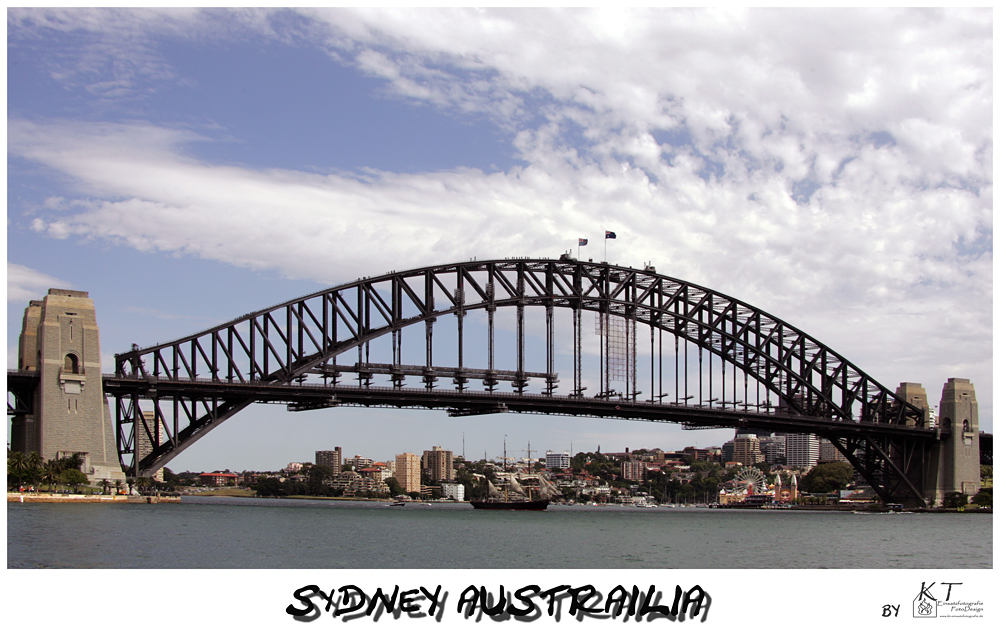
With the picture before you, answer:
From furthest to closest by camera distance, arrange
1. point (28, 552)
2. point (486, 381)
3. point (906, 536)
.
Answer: point (486, 381), point (906, 536), point (28, 552)

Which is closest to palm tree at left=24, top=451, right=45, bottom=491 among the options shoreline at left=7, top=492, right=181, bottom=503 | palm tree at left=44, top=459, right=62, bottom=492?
palm tree at left=44, top=459, right=62, bottom=492

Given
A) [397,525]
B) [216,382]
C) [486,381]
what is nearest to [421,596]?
[397,525]

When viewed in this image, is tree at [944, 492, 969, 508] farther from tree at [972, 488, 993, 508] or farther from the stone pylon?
the stone pylon

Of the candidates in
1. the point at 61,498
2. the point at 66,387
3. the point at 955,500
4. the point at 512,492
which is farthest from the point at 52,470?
the point at 512,492

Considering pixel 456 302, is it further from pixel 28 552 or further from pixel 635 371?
pixel 28 552

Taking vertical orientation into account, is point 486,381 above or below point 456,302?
below

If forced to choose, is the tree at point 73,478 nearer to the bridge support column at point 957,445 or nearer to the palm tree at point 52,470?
the palm tree at point 52,470

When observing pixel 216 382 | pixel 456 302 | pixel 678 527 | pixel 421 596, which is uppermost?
pixel 456 302
